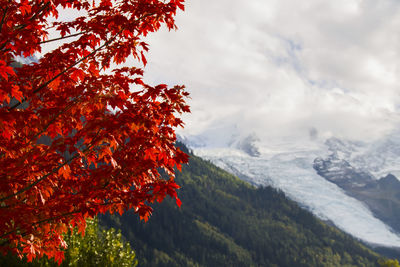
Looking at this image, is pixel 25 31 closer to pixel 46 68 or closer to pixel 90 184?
pixel 46 68

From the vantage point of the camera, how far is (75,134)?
826 centimetres

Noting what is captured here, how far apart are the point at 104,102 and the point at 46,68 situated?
173cm

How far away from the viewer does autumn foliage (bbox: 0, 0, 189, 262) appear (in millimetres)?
8062

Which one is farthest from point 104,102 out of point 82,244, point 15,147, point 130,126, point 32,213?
point 82,244

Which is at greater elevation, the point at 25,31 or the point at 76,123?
the point at 25,31

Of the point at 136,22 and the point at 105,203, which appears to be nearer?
the point at 105,203

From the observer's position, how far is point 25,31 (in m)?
9.16

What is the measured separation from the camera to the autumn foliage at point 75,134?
8.06 meters

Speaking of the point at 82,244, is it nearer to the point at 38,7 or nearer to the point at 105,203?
the point at 105,203

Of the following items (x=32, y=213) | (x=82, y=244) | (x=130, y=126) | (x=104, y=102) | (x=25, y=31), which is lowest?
(x=82, y=244)

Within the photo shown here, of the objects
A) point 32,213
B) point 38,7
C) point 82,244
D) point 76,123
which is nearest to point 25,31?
point 38,7

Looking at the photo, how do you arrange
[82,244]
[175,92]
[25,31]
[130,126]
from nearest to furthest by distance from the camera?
[130,126] → [175,92] → [25,31] → [82,244]

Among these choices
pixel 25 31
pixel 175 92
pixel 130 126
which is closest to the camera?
pixel 130 126

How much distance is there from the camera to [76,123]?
9.36 metres
